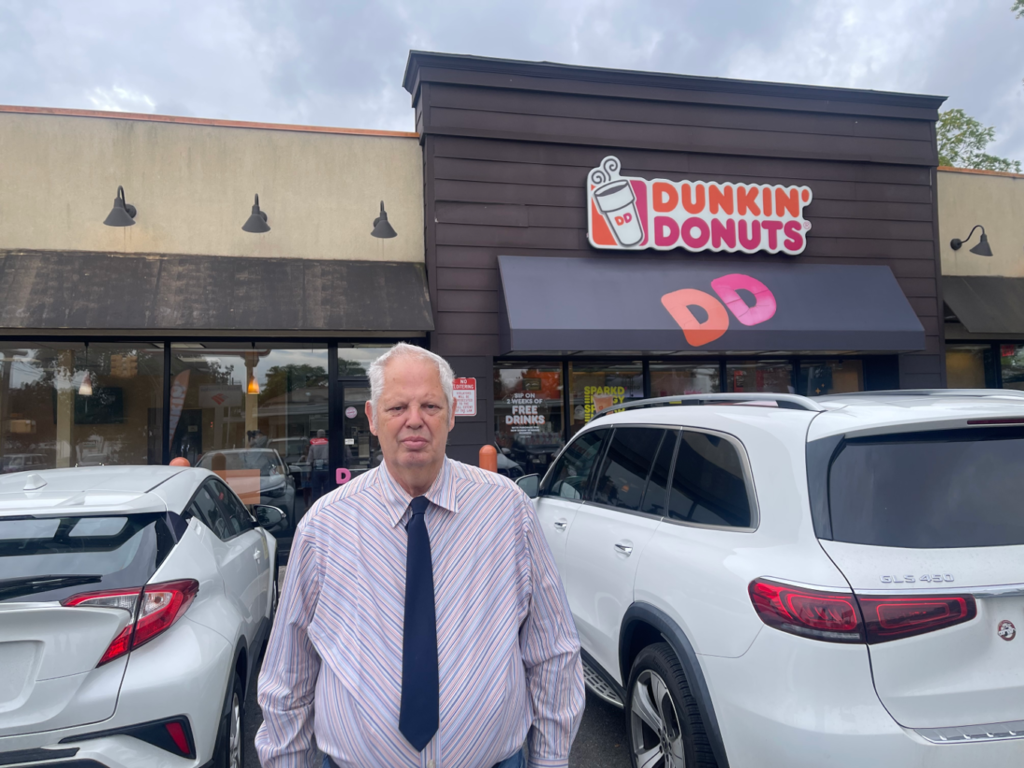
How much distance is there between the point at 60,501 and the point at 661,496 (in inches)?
105

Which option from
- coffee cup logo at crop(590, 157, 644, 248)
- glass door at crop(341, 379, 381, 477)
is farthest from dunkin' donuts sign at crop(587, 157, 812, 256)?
glass door at crop(341, 379, 381, 477)

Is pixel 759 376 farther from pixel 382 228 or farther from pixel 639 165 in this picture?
pixel 382 228

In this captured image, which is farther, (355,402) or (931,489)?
(355,402)

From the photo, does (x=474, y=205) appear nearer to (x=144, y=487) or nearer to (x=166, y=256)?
(x=166, y=256)

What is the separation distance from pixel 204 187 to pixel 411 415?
8071 mm

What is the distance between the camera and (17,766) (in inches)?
91.2

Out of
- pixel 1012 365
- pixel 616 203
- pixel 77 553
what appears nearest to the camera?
pixel 77 553

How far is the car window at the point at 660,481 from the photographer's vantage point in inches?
126

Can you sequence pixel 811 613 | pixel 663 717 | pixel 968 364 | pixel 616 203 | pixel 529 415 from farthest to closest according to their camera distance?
pixel 968 364
pixel 529 415
pixel 616 203
pixel 663 717
pixel 811 613

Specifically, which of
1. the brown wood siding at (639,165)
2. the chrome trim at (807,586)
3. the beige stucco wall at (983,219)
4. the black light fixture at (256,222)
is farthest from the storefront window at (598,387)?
the chrome trim at (807,586)

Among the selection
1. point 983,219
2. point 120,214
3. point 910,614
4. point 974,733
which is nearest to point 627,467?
point 910,614

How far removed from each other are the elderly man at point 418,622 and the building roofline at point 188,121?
7.95 meters

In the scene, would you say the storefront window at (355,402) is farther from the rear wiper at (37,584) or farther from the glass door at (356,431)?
the rear wiper at (37,584)

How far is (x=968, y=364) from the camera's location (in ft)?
36.7
